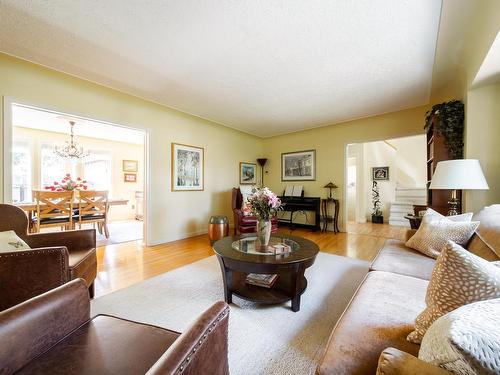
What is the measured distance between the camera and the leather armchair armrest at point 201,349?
52 cm

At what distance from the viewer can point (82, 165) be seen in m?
5.49

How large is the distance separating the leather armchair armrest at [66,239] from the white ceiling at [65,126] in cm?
215

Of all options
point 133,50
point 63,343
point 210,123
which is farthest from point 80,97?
point 63,343

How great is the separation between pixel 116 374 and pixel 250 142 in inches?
211

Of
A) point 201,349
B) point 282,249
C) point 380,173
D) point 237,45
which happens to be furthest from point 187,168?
point 380,173

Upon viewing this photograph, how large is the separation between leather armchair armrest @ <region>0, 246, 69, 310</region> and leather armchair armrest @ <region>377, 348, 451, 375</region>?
6.04ft

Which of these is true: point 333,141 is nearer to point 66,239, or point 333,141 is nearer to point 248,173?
point 248,173

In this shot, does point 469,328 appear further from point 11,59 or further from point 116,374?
point 11,59

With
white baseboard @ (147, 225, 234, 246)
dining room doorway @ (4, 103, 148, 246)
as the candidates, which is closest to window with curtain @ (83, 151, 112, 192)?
dining room doorway @ (4, 103, 148, 246)

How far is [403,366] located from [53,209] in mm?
4656

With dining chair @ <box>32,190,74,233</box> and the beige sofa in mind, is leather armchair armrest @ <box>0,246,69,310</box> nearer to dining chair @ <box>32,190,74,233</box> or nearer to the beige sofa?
the beige sofa

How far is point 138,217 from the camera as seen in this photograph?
614 centimetres

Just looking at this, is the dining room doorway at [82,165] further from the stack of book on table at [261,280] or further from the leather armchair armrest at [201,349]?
the leather armchair armrest at [201,349]

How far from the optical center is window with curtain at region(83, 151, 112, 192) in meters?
5.57
